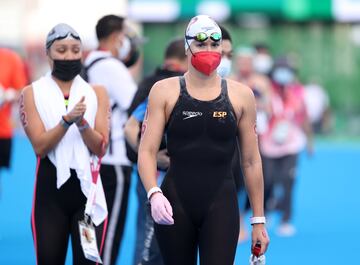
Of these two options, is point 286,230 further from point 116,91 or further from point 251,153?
point 251,153

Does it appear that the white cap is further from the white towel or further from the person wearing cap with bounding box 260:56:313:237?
the person wearing cap with bounding box 260:56:313:237

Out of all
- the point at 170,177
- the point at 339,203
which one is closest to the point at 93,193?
the point at 170,177

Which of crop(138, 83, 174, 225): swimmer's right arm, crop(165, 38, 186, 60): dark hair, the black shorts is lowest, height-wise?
crop(138, 83, 174, 225): swimmer's right arm

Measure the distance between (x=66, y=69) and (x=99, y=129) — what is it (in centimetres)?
45

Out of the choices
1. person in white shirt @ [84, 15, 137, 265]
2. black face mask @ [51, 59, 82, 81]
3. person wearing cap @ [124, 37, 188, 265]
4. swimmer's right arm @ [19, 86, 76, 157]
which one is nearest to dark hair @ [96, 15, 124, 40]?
person in white shirt @ [84, 15, 137, 265]

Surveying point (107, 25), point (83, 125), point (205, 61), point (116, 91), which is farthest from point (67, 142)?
point (107, 25)

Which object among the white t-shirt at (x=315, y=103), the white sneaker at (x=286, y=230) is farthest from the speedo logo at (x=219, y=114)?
the white t-shirt at (x=315, y=103)

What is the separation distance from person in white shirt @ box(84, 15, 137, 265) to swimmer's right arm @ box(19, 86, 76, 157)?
119 centimetres

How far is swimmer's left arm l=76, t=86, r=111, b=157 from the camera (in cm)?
667

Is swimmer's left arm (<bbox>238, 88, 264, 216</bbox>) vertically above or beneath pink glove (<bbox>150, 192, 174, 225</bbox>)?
above

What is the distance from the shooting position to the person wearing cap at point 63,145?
659 centimetres

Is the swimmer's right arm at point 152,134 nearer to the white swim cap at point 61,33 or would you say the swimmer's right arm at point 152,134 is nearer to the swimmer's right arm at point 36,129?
the swimmer's right arm at point 36,129

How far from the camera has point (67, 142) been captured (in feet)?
22.1

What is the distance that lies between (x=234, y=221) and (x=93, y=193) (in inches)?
44.5
